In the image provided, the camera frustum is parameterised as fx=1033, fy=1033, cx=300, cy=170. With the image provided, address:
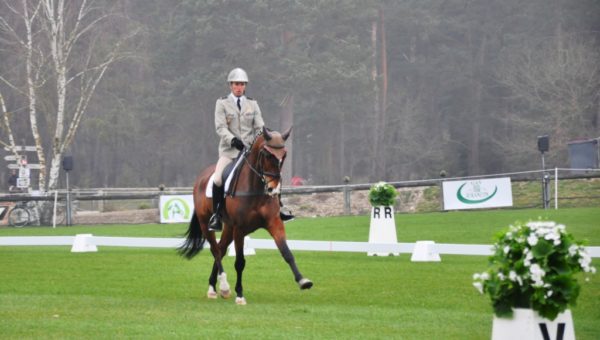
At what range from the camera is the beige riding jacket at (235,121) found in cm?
1384

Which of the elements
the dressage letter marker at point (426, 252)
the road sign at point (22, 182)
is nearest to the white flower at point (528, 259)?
the dressage letter marker at point (426, 252)

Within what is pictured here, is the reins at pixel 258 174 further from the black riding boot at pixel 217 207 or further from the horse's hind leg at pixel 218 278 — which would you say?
the horse's hind leg at pixel 218 278

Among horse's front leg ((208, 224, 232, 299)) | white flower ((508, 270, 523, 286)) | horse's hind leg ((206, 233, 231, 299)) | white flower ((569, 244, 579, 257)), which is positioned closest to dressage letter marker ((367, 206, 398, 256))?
horse's hind leg ((206, 233, 231, 299))

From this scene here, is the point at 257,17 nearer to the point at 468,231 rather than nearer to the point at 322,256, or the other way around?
the point at 468,231

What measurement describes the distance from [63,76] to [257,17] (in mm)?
20361

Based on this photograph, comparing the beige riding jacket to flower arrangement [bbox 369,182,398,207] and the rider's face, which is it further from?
flower arrangement [bbox 369,182,398,207]

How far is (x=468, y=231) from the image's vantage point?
26406 millimetres

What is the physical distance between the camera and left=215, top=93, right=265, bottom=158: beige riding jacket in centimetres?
1384

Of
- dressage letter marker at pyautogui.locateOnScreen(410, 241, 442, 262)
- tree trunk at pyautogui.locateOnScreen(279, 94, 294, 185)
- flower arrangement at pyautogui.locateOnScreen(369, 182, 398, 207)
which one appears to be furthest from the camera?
tree trunk at pyautogui.locateOnScreen(279, 94, 294, 185)

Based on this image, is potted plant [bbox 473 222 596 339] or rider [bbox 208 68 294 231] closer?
potted plant [bbox 473 222 596 339]

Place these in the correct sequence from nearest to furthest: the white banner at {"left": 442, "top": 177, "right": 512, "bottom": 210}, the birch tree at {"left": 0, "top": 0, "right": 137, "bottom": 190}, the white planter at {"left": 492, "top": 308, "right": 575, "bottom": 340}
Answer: the white planter at {"left": 492, "top": 308, "right": 575, "bottom": 340}, the white banner at {"left": 442, "top": 177, "right": 512, "bottom": 210}, the birch tree at {"left": 0, "top": 0, "right": 137, "bottom": 190}

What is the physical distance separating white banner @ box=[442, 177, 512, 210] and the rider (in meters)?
21.0

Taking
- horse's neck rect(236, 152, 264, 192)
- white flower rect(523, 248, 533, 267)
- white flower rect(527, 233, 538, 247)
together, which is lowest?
white flower rect(523, 248, 533, 267)

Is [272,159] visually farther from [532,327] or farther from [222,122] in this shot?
[532,327]
